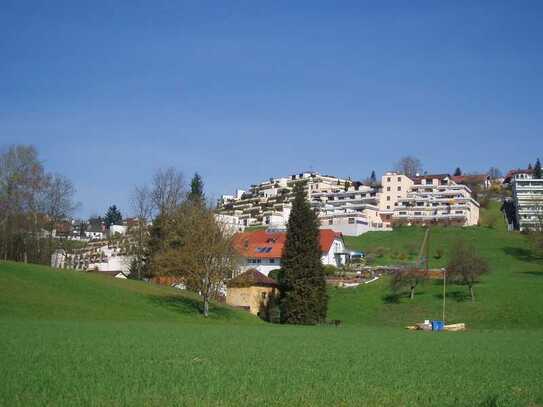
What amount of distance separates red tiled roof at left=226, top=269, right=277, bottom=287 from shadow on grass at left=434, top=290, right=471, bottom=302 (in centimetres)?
1965

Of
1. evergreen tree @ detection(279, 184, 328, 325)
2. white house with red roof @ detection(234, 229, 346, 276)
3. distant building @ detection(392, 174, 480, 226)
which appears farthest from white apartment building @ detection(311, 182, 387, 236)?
evergreen tree @ detection(279, 184, 328, 325)

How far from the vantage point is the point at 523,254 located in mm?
109312

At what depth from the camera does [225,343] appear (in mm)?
29797

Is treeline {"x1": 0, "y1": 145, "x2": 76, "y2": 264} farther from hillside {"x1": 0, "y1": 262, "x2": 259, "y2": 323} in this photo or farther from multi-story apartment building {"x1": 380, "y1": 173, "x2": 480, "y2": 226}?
multi-story apartment building {"x1": 380, "y1": 173, "x2": 480, "y2": 226}

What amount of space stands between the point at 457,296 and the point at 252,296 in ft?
76.0

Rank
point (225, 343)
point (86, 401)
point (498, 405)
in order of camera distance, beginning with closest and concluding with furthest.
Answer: point (86, 401) < point (498, 405) < point (225, 343)

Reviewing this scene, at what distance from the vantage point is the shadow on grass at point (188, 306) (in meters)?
59.7

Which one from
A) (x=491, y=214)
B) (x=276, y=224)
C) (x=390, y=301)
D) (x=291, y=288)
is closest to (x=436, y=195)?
(x=491, y=214)

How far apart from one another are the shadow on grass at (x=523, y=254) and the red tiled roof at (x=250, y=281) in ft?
155

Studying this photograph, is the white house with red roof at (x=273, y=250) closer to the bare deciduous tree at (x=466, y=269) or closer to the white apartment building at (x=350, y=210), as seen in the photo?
the white apartment building at (x=350, y=210)

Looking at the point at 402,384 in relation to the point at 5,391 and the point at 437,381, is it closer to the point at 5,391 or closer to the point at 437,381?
the point at 437,381

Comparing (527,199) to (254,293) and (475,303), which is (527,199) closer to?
(475,303)

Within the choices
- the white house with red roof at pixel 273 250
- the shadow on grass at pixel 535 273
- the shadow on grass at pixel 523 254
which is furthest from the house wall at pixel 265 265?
the shadow on grass at pixel 523 254

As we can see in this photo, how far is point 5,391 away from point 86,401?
2066mm
